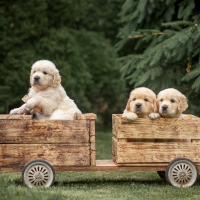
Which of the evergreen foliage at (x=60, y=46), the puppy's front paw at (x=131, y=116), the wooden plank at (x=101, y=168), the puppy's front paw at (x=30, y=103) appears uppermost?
the evergreen foliage at (x=60, y=46)

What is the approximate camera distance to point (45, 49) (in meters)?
14.5

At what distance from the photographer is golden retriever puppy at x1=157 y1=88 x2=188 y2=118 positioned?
687 centimetres

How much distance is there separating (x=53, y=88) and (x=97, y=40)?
8883 mm

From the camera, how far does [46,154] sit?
6777mm

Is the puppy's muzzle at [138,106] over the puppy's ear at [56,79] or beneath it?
beneath

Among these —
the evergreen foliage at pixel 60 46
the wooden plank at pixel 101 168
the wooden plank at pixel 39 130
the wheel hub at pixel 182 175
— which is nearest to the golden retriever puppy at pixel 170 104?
the wheel hub at pixel 182 175

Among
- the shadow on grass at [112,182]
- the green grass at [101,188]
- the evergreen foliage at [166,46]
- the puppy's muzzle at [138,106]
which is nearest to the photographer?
the green grass at [101,188]

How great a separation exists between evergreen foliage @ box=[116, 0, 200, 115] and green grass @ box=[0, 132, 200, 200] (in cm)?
148

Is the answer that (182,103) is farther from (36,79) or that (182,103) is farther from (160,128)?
(36,79)

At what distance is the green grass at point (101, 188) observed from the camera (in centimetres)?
582

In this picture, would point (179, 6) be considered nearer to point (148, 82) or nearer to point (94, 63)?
point (148, 82)

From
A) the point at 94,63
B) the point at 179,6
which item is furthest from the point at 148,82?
the point at 94,63

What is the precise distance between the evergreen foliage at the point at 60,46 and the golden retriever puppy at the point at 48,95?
5507 millimetres

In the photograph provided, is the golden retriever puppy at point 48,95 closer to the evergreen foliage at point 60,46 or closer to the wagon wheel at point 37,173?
the wagon wheel at point 37,173
